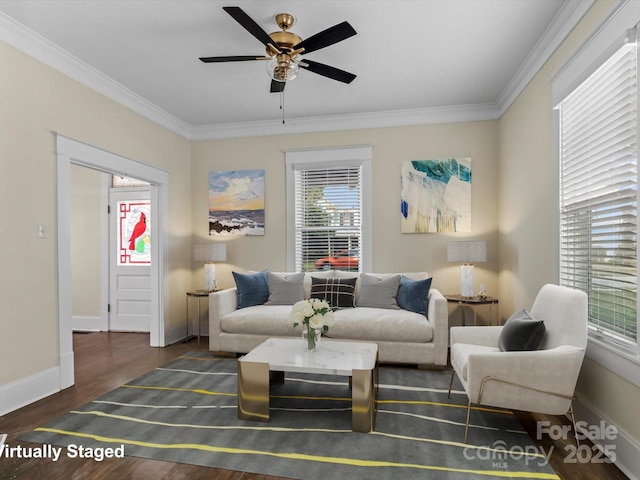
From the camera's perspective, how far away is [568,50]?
275 centimetres

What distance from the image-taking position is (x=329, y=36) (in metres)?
2.43

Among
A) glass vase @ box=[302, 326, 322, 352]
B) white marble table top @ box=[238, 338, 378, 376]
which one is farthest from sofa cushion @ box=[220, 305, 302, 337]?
glass vase @ box=[302, 326, 322, 352]

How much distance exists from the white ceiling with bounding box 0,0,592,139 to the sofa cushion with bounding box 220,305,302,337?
238 centimetres

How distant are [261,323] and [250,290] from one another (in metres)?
0.56

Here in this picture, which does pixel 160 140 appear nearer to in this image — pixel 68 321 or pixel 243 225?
pixel 243 225

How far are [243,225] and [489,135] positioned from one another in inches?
131

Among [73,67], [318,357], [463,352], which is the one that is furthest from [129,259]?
[463,352]

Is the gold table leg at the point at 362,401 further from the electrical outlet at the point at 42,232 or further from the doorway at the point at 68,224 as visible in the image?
the electrical outlet at the point at 42,232

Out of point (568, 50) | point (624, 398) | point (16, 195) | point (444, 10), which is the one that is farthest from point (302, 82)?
point (624, 398)

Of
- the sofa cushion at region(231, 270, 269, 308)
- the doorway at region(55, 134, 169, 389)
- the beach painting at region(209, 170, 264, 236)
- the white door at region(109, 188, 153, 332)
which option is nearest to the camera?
the doorway at region(55, 134, 169, 389)

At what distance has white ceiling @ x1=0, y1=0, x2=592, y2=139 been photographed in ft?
8.71

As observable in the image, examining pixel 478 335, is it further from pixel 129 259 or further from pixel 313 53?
pixel 129 259

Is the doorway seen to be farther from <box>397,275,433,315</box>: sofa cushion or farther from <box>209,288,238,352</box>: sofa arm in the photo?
<box>397,275,433,315</box>: sofa cushion

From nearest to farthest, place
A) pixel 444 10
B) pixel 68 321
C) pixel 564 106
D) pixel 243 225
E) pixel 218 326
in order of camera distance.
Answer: pixel 444 10 < pixel 564 106 < pixel 68 321 < pixel 218 326 < pixel 243 225
